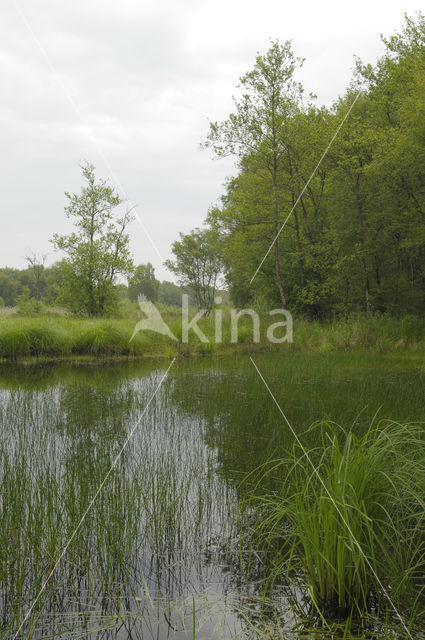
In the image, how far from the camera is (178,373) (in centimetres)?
1108

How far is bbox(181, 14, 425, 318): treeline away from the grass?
221 cm

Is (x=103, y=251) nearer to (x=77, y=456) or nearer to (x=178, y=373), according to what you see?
(x=178, y=373)

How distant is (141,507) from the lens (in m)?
3.87

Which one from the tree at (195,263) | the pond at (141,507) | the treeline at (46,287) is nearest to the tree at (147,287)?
the treeline at (46,287)

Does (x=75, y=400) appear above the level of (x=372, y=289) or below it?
below

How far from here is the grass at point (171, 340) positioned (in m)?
13.9

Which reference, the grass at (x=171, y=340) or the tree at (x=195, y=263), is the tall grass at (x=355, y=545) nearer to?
the grass at (x=171, y=340)

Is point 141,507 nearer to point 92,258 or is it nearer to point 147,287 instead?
point 92,258

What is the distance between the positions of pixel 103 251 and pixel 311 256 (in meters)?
11.7

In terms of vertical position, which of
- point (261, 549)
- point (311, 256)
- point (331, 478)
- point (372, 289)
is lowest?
point (261, 549)

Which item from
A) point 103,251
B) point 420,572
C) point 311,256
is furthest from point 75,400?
point 103,251

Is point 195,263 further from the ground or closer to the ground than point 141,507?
further from the ground

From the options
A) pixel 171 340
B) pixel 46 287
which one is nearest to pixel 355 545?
pixel 171 340

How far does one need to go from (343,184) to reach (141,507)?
57.4 feet
